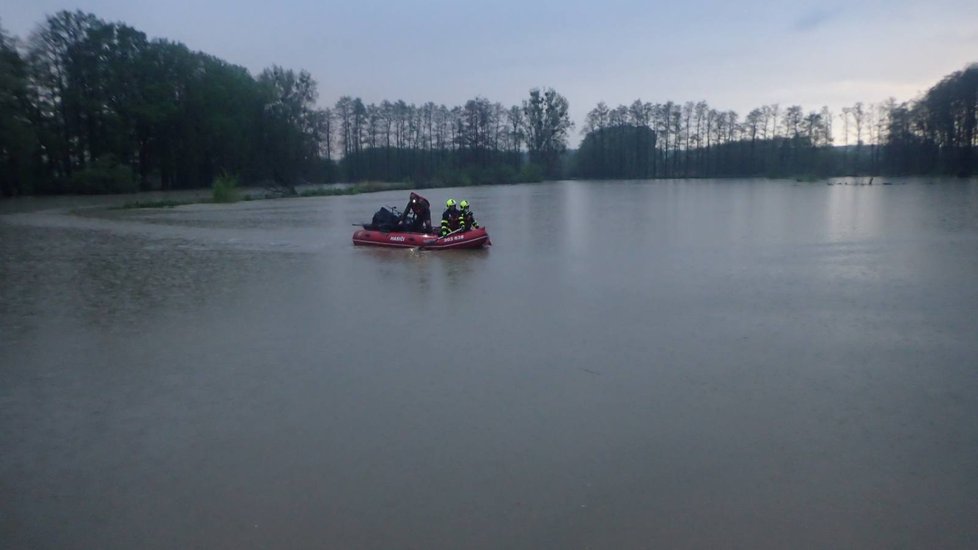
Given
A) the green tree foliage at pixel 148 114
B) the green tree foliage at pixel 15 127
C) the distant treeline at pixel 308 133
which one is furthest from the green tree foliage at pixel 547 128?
the green tree foliage at pixel 15 127

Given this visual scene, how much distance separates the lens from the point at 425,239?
15609 mm

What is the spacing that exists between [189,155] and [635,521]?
49.8 meters

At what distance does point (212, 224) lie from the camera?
24188 mm

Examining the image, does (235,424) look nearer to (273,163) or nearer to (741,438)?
(741,438)

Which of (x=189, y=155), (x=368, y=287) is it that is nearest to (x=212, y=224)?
(x=368, y=287)

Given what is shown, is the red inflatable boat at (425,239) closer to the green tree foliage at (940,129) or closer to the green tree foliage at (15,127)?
the green tree foliage at (15,127)

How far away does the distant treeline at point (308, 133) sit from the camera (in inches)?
1544

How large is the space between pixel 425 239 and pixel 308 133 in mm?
48148

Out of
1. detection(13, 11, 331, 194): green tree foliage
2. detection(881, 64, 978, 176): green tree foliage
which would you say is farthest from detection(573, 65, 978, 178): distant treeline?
detection(13, 11, 331, 194): green tree foliage

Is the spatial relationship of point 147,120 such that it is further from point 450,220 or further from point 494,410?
point 494,410

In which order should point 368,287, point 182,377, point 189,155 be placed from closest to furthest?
point 182,377 < point 368,287 < point 189,155

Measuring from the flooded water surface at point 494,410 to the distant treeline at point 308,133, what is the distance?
29841 millimetres

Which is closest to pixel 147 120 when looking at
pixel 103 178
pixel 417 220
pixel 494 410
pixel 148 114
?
pixel 148 114

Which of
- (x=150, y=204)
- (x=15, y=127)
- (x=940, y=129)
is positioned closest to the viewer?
(x=15, y=127)
